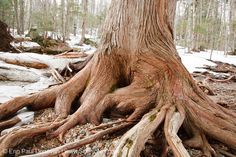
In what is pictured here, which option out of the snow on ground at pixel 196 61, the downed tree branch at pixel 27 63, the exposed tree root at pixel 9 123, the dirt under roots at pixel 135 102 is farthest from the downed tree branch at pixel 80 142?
the snow on ground at pixel 196 61

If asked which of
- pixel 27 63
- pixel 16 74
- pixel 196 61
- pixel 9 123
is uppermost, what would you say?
pixel 27 63

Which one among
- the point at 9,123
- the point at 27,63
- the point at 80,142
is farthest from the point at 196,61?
the point at 80,142

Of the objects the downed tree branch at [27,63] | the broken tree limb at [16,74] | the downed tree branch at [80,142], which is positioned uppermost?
the downed tree branch at [27,63]

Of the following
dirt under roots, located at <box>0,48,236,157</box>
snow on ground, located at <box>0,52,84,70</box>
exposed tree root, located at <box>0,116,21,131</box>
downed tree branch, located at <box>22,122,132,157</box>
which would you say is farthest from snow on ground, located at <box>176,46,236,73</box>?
exposed tree root, located at <box>0,116,21,131</box>

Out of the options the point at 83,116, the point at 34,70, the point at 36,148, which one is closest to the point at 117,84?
the point at 83,116

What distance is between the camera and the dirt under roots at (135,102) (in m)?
3.73

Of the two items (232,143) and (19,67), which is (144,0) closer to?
(232,143)

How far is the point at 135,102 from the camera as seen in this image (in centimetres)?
415

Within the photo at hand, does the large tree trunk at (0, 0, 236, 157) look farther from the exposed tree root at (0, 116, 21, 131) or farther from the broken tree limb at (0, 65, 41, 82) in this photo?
the broken tree limb at (0, 65, 41, 82)

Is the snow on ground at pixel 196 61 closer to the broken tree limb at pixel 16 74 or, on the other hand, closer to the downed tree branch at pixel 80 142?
the broken tree limb at pixel 16 74

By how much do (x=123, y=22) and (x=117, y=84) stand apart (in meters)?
0.95

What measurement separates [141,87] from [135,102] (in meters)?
0.27

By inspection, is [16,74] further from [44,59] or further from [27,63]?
[44,59]

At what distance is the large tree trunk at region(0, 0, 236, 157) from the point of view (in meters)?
3.98
